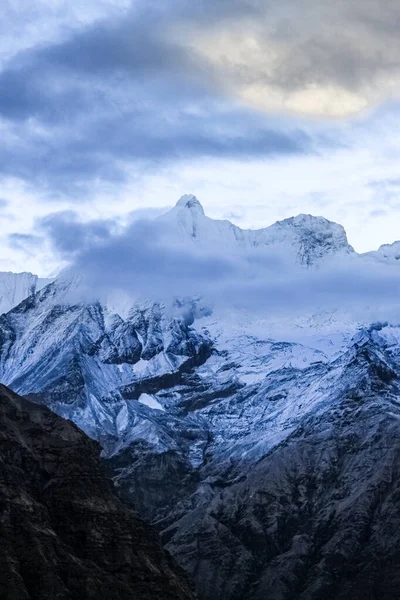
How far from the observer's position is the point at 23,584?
197 meters

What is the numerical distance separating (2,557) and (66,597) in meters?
8.66

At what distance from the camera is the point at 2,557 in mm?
199625

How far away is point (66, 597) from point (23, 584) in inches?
211

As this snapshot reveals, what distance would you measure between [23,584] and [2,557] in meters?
4.73

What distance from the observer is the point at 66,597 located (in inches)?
7820
